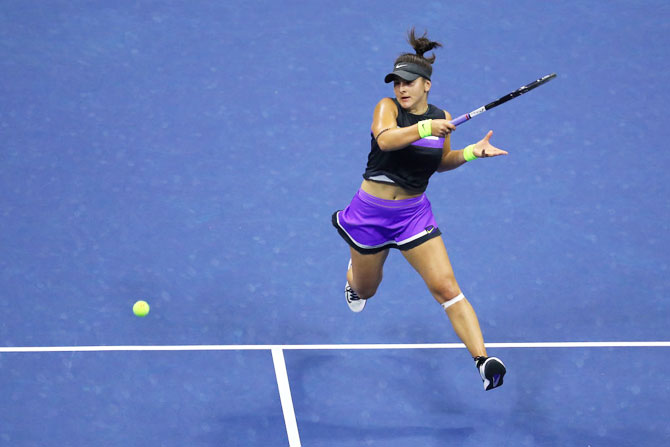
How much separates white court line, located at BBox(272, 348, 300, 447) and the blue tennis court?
1.2 inches

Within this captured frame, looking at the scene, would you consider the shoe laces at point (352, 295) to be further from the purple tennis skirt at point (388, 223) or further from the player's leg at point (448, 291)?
the player's leg at point (448, 291)

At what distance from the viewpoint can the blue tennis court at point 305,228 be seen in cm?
614

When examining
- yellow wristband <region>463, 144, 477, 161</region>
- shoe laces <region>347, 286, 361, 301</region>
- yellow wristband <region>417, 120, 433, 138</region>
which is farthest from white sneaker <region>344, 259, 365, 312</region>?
yellow wristband <region>417, 120, 433, 138</region>

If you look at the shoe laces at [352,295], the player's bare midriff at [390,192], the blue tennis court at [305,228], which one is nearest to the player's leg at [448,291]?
the player's bare midriff at [390,192]

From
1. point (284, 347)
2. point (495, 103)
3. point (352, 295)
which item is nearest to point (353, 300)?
point (352, 295)

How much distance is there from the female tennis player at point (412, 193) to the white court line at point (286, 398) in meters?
1.12

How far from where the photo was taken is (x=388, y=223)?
5.80 meters

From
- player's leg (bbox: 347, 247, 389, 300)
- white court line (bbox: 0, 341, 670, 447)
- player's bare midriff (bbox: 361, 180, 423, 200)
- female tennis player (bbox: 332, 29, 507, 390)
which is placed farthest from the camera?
white court line (bbox: 0, 341, 670, 447)

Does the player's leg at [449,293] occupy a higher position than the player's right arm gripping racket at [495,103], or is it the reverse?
the player's right arm gripping racket at [495,103]

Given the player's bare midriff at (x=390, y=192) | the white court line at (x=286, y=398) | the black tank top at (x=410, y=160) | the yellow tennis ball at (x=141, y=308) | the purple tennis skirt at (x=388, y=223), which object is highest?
the black tank top at (x=410, y=160)

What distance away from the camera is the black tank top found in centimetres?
561

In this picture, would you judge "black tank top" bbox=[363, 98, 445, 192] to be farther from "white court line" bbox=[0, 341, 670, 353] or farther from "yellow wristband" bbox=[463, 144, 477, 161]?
"white court line" bbox=[0, 341, 670, 353]

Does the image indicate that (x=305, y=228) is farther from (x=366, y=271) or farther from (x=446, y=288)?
(x=446, y=288)

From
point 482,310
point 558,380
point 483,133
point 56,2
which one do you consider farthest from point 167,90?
point 558,380
